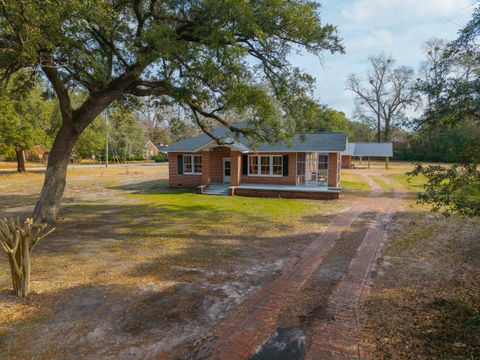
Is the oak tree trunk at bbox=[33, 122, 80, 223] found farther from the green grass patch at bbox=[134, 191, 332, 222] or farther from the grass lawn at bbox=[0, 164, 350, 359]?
the green grass patch at bbox=[134, 191, 332, 222]

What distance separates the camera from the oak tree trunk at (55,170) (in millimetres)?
11586

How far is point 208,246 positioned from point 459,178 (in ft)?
21.3

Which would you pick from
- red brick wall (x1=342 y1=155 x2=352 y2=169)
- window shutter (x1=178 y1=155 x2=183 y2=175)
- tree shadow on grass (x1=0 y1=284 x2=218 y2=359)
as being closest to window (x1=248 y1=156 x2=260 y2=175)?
window shutter (x1=178 y1=155 x2=183 y2=175)

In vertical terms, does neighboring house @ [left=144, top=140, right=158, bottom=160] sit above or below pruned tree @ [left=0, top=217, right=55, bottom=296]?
above

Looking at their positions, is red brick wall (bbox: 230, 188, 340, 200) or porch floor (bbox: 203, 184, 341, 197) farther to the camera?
porch floor (bbox: 203, 184, 341, 197)

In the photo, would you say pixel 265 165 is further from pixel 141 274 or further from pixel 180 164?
pixel 141 274

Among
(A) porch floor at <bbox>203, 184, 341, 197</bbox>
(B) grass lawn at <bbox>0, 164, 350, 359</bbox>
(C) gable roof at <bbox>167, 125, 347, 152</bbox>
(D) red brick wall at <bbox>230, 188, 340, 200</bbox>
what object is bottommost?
(B) grass lawn at <bbox>0, 164, 350, 359</bbox>

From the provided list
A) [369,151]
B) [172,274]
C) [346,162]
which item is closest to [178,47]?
[172,274]

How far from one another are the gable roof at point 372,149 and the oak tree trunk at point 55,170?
38.5m

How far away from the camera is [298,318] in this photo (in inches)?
204

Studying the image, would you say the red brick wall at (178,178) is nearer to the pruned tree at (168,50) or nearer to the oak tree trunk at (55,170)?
the pruned tree at (168,50)

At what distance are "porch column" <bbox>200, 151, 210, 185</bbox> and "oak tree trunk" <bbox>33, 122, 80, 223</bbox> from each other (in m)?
10.5

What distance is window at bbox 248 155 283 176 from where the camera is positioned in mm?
20797

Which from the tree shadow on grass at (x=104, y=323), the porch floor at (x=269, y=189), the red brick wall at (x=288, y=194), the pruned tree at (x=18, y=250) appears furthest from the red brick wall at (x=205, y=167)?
the pruned tree at (x=18, y=250)
